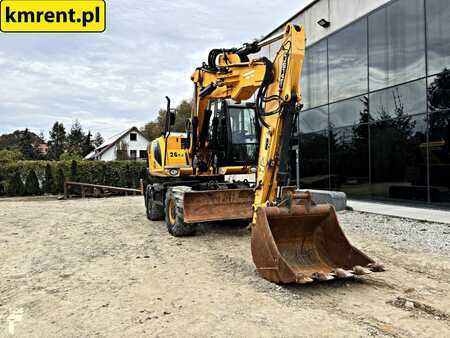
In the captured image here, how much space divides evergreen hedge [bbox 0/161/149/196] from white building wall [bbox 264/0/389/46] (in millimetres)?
10942

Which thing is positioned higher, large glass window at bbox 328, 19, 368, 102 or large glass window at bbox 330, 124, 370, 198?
large glass window at bbox 328, 19, 368, 102

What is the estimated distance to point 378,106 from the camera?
1156 cm

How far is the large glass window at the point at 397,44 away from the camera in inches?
405

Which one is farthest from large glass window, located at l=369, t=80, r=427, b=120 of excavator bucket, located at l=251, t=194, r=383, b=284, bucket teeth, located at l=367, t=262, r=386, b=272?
bucket teeth, located at l=367, t=262, r=386, b=272

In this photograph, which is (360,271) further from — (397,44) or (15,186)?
(15,186)

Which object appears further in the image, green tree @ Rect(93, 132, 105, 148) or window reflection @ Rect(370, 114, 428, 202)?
green tree @ Rect(93, 132, 105, 148)

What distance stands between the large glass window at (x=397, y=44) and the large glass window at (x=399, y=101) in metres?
0.22

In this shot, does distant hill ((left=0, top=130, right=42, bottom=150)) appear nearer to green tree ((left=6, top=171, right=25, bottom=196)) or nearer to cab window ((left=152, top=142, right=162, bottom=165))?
green tree ((left=6, top=171, right=25, bottom=196))

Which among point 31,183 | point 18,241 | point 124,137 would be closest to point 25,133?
point 124,137

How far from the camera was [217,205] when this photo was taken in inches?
286

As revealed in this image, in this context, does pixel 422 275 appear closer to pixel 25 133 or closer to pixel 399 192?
pixel 399 192

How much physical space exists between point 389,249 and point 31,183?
62.2ft

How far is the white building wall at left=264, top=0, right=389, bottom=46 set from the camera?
40.1 ft

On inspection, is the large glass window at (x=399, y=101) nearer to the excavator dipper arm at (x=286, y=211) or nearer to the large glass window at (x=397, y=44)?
the large glass window at (x=397, y=44)
